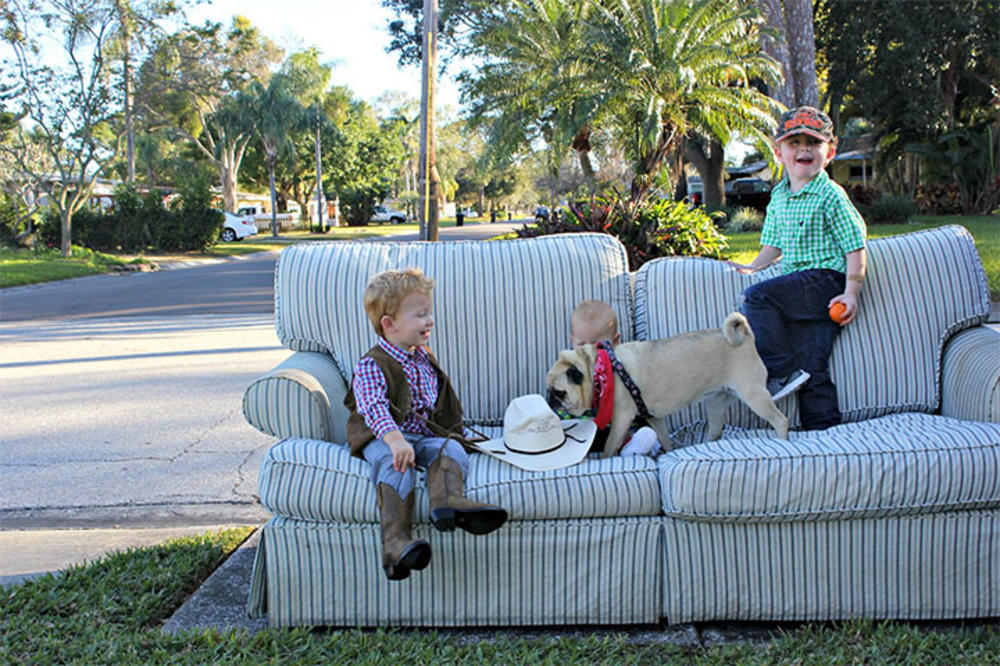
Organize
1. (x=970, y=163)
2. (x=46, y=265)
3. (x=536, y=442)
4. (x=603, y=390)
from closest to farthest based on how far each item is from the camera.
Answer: (x=536, y=442) < (x=603, y=390) < (x=46, y=265) < (x=970, y=163)

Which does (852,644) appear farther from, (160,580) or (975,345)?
(160,580)

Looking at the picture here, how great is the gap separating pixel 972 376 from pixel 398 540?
2.56m

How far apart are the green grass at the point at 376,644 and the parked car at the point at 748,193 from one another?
33.7m

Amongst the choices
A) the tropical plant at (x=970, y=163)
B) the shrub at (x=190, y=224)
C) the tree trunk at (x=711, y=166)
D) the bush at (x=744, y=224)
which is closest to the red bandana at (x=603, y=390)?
the bush at (x=744, y=224)

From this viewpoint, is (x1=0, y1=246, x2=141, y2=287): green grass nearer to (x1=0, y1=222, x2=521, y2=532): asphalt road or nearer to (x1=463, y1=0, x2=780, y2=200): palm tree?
(x1=0, y1=222, x2=521, y2=532): asphalt road

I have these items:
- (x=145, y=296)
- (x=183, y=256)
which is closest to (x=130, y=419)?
(x=145, y=296)

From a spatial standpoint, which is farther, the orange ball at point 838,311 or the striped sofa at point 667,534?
the orange ball at point 838,311

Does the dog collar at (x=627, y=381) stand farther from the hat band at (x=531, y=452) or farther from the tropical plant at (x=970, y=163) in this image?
the tropical plant at (x=970, y=163)

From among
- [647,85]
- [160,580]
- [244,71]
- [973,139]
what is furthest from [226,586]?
[973,139]

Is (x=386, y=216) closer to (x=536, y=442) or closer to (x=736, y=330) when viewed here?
(x=736, y=330)

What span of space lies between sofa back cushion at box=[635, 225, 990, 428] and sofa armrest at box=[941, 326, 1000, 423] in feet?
0.24

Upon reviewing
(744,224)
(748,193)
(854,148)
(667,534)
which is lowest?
(667,534)

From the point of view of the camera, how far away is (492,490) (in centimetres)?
303

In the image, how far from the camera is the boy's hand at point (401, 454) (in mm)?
2973
